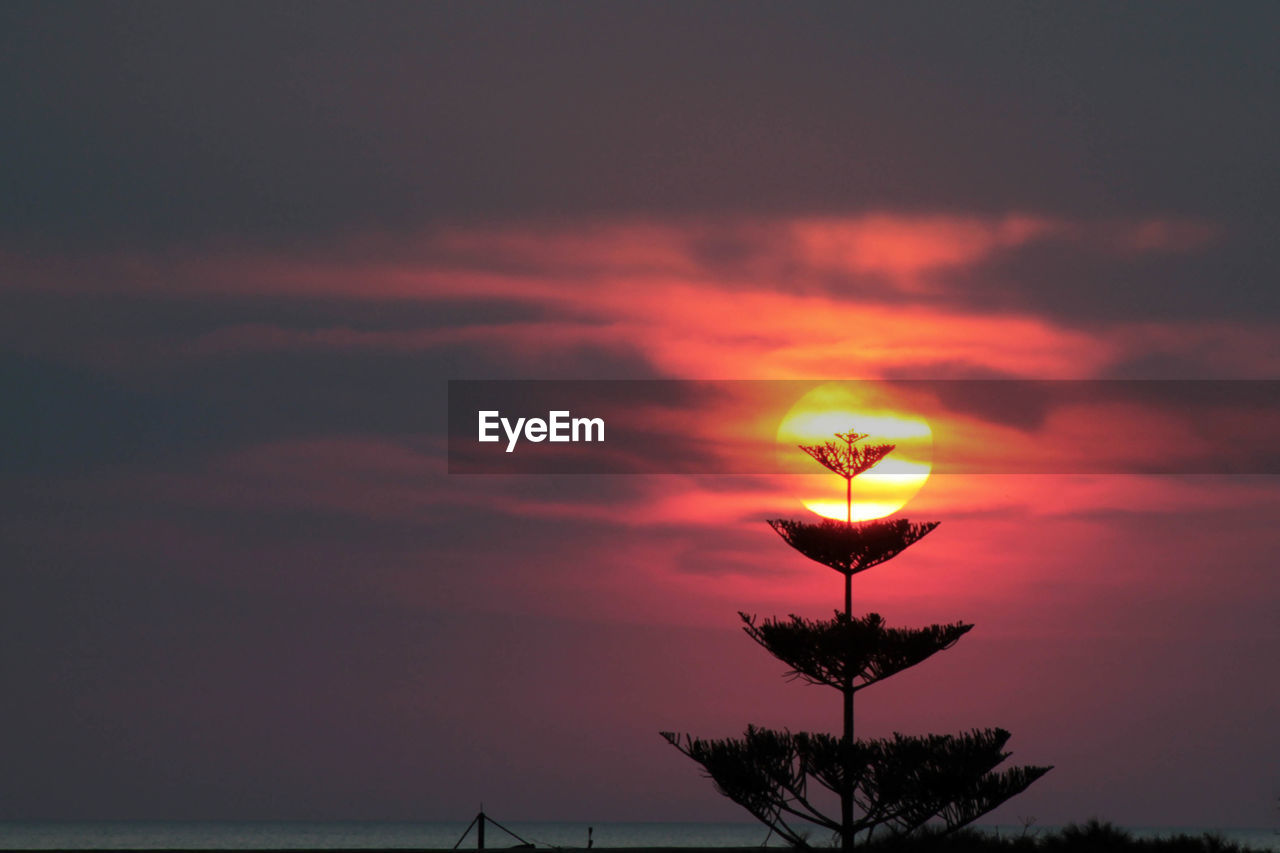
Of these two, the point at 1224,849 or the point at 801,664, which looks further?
the point at 801,664

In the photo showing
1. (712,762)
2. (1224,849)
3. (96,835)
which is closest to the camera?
(1224,849)

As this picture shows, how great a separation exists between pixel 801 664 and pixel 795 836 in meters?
2.94

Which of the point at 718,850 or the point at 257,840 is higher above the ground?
the point at 718,850

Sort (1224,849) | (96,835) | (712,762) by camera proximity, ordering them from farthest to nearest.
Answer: (96,835) < (712,762) < (1224,849)

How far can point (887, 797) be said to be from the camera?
2539 cm

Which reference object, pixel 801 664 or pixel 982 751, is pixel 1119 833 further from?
pixel 801 664

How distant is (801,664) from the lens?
1054 inches

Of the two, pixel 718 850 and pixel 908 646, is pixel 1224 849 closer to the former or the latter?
pixel 908 646

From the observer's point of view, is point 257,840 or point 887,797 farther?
point 257,840

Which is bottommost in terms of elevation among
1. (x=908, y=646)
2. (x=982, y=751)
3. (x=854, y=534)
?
(x=982, y=751)

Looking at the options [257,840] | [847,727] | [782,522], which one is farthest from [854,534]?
[257,840]

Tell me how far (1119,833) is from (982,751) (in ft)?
7.84

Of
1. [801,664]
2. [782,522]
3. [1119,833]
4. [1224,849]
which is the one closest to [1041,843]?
[1119,833]

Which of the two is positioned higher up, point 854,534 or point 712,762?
point 854,534
